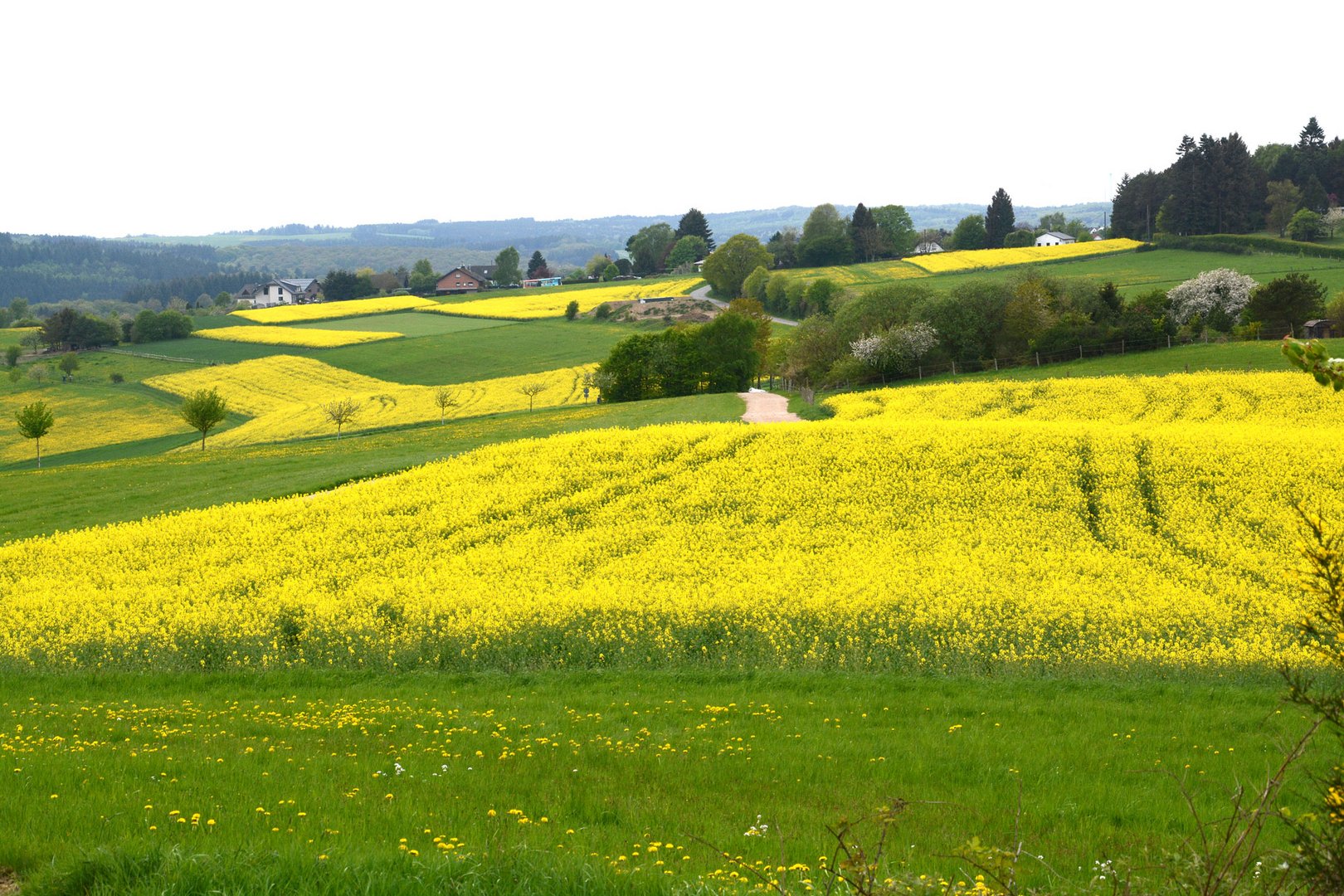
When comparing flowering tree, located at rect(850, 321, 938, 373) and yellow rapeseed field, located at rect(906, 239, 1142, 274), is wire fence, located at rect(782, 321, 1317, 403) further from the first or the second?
yellow rapeseed field, located at rect(906, 239, 1142, 274)

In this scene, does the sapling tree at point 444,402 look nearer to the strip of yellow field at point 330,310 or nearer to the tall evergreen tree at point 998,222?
the strip of yellow field at point 330,310

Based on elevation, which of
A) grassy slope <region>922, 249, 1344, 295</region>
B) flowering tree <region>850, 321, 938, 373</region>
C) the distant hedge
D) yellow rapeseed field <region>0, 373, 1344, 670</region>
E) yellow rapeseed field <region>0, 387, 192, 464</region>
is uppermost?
the distant hedge

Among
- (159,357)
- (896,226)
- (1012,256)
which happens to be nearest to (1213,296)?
(1012,256)

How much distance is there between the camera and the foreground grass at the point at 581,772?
23.8 ft

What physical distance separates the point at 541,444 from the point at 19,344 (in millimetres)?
100593

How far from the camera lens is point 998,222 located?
154 metres

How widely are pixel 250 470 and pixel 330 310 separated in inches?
4306

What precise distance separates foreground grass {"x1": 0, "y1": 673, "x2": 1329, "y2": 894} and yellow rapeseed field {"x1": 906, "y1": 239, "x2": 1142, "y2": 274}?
11518 cm

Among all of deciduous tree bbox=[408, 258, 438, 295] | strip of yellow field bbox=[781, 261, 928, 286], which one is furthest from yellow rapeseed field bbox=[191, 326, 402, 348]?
strip of yellow field bbox=[781, 261, 928, 286]

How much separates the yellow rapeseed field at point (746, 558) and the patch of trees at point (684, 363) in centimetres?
3692

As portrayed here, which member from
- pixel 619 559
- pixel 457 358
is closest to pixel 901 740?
pixel 619 559

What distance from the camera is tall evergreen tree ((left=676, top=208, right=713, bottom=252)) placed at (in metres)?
176

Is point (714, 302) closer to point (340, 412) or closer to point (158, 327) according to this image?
point (158, 327)

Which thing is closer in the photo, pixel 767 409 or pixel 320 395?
pixel 767 409
